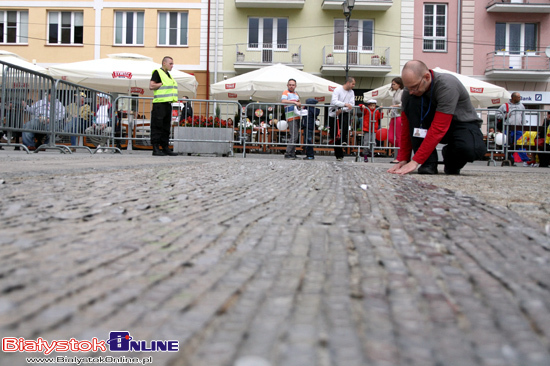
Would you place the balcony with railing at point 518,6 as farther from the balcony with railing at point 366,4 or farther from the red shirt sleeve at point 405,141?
the red shirt sleeve at point 405,141

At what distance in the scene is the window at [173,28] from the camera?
24.2m

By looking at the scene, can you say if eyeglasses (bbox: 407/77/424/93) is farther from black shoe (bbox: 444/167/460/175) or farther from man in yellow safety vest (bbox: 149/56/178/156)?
man in yellow safety vest (bbox: 149/56/178/156)

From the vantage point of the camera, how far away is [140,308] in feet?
2.85

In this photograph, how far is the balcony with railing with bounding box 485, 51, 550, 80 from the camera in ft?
78.2

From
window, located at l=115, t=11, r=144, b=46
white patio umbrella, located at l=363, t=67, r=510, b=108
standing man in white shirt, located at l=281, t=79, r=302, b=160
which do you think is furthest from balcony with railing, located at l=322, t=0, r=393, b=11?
standing man in white shirt, located at l=281, t=79, r=302, b=160

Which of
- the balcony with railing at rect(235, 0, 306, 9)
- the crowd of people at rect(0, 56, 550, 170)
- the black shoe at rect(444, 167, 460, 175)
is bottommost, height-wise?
the black shoe at rect(444, 167, 460, 175)

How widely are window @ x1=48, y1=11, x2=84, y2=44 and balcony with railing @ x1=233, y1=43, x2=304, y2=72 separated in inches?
289

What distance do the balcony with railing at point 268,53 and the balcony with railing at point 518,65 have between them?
8.71 m

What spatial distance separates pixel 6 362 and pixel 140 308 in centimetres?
23

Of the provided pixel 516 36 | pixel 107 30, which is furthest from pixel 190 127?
pixel 516 36

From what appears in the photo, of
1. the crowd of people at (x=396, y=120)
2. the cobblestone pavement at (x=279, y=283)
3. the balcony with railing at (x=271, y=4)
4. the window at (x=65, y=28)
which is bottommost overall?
the cobblestone pavement at (x=279, y=283)

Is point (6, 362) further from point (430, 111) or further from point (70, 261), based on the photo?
point (430, 111)

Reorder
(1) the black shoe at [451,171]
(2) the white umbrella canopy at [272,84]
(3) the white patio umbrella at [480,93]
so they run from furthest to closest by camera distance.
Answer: (3) the white patio umbrella at [480,93], (2) the white umbrella canopy at [272,84], (1) the black shoe at [451,171]

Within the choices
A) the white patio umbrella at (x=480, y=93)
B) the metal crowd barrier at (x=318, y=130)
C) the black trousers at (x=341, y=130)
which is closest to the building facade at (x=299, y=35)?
the white patio umbrella at (x=480, y=93)
